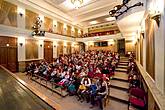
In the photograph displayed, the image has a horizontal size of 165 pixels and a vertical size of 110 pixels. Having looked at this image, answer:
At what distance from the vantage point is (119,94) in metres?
5.15

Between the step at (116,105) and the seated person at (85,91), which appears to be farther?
the seated person at (85,91)

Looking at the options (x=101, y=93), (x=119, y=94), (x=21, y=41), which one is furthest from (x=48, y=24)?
(x=101, y=93)

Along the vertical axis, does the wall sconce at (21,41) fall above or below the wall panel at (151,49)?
above

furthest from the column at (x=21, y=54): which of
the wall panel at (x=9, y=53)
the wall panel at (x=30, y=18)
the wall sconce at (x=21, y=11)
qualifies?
the wall sconce at (x=21, y=11)

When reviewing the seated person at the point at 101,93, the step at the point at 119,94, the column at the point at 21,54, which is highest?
the column at the point at 21,54

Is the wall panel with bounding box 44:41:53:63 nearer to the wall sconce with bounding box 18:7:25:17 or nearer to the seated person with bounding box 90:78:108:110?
the wall sconce with bounding box 18:7:25:17

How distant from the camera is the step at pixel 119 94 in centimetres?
472

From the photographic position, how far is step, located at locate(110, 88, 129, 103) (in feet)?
15.5

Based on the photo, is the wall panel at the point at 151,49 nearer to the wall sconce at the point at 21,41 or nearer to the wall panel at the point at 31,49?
the wall sconce at the point at 21,41

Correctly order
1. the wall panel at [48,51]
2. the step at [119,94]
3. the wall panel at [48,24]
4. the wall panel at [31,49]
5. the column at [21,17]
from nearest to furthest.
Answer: the step at [119,94] < the column at [21,17] < the wall panel at [31,49] < the wall panel at [48,51] < the wall panel at [48,24]

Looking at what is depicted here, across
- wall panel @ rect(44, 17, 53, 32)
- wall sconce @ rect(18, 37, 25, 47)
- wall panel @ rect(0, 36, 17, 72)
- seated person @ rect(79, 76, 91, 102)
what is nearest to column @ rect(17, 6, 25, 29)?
wall sconce @ rect(18, 37, 25, 47)

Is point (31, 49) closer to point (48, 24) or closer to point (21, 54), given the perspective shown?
point (21, 54)

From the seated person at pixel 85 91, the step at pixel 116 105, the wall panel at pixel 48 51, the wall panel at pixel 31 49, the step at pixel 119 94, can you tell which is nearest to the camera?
the step at pixel 116 105

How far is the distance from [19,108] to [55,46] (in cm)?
1387
